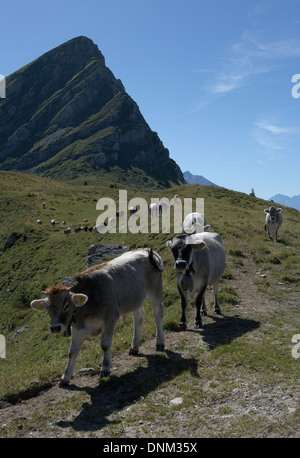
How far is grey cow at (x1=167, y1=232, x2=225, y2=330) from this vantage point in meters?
12.2

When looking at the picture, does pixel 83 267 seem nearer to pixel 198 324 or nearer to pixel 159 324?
pixel 198 324

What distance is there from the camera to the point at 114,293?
9727 mm

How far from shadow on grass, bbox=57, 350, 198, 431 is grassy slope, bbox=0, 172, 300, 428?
1054 mm

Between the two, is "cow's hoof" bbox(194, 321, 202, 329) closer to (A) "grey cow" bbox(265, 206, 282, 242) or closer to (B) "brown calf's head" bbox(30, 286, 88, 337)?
(B) "brown calf's head" bbox(30, 286, 88, 337)

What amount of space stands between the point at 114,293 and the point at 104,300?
0.43 m

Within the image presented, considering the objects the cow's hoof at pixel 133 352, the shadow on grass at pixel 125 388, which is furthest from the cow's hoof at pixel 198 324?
the cow's hoof at pixel 133 352

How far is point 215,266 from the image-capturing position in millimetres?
14297

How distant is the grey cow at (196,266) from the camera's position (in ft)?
39.9

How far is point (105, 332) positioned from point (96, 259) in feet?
70.1

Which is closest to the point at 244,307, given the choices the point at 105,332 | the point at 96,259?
the point at 105,332

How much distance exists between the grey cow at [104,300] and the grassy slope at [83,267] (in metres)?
1.98

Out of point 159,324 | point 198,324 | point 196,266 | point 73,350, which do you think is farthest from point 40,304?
point 198,324
